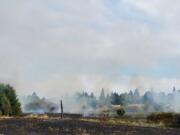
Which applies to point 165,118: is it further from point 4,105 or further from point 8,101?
point 4,105

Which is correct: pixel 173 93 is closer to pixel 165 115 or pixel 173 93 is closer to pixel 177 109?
pixel 177 109

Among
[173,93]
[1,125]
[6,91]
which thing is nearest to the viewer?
[1,125]

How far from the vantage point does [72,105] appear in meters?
104

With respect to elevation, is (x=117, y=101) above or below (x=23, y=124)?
above

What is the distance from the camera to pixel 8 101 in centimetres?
6556

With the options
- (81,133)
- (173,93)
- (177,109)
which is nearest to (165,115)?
(177,109)

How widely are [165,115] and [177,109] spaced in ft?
62.6

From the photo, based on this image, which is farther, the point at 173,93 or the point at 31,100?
the point at 31,100

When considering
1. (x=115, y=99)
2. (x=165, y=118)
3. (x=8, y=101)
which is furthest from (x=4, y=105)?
(x=115, y=99)

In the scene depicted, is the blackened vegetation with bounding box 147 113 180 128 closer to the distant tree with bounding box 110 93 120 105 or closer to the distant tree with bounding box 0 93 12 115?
the distant tree with bounding box 0 93 12 115

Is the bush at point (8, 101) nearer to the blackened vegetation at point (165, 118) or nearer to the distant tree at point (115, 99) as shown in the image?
the blackened vegetation at point (165, 118)

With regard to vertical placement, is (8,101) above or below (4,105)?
above

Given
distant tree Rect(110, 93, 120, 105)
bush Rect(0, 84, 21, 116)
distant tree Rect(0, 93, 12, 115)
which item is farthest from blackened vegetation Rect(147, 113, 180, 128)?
distant tree Rect(110, 93, 120, 105)

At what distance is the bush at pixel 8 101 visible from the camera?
215 feet
